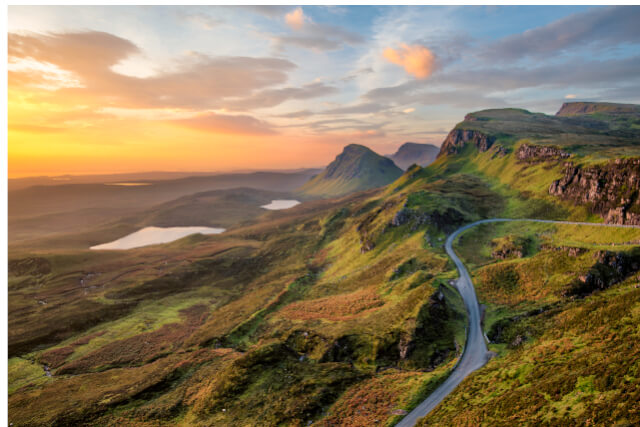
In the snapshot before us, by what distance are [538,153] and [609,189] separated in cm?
7314

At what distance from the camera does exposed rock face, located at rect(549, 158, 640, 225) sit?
79562 millimetres

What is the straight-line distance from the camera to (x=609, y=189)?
89.1m

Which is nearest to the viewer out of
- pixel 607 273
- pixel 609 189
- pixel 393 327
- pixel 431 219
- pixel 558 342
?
pixel 558 342

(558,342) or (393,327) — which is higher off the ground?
(558,342)

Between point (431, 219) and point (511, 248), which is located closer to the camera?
point (511, 248)

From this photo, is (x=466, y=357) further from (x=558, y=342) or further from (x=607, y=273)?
(x=607, y=273)

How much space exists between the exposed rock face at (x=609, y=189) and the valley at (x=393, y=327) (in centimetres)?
48

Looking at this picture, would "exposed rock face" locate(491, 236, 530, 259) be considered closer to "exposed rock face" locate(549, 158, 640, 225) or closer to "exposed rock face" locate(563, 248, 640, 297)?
"exposed rock face" locate(563, 248, 640, 297)

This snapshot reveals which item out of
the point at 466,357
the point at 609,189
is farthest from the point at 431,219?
the point at 466,357

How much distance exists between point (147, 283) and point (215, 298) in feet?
126

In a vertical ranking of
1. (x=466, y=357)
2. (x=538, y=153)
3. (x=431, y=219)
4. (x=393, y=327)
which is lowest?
(x=393, y=327)

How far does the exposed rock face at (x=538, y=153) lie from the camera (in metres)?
137

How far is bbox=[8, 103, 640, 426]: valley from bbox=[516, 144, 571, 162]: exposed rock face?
150cm

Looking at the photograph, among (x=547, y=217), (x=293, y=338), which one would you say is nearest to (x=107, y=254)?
(x=293, y=338)
